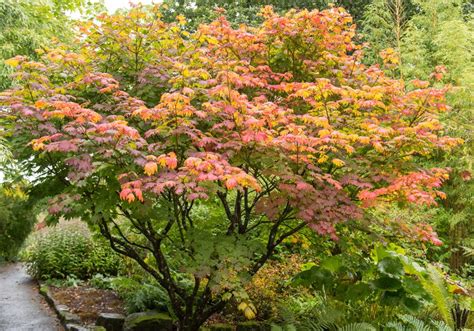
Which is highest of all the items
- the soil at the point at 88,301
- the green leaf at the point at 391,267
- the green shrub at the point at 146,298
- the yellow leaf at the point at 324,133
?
the yellow leaf at the point at 324,133

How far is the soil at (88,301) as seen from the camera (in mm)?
7297

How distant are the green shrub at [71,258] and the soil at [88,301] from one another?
0.76 meters

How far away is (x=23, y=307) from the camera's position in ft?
26.2

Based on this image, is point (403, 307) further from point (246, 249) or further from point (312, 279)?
point (246, 249)

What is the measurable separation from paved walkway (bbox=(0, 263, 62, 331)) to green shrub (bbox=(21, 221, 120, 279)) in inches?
16.7

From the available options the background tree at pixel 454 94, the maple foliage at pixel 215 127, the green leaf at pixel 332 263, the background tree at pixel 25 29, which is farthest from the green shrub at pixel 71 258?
the background tree at pixel 454 94

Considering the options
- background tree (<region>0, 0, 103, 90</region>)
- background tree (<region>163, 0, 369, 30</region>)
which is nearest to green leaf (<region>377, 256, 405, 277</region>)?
background tree (<region>0, 0, 103, 90</region>)

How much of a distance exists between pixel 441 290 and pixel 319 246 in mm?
1493

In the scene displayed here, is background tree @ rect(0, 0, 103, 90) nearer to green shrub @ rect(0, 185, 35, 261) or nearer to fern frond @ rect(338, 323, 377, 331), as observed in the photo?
green shrub @ rect(0, 185, 35, 261)

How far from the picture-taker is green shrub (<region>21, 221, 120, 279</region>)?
9.59m

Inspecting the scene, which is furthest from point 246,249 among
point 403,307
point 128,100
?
point 403,307

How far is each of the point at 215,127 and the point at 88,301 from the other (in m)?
5.31

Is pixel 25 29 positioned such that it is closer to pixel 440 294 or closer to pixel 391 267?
pixel 391 267

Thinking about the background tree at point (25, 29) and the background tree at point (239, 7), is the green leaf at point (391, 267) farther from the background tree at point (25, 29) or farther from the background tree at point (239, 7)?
the background tree at point (239, 7)
